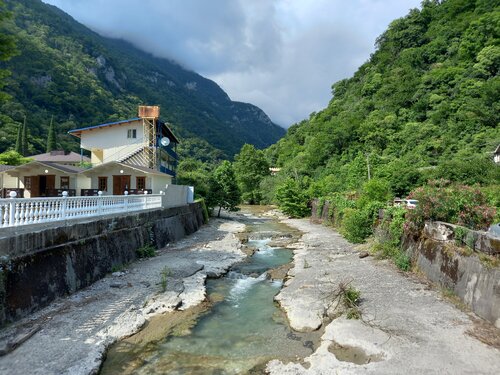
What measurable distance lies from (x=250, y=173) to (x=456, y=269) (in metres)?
63.8

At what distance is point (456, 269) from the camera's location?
11.6 metres

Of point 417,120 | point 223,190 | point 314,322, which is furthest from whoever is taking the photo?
point 417,120

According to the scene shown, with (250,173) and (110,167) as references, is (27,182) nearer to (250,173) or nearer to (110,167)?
(110,167)

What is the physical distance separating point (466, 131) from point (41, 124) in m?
76.6

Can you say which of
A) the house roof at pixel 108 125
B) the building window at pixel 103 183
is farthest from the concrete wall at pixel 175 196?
the house roof at pixel 108 125

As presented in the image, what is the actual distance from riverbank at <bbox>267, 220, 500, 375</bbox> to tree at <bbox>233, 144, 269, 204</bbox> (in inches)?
2234

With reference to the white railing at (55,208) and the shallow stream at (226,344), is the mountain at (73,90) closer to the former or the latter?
the white railing at (55,208)

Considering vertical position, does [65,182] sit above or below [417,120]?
below

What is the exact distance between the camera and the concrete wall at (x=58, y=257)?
29.5ft

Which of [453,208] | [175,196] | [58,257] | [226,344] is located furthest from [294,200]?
[226,344]

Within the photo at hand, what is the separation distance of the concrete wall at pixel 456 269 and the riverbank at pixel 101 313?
8.90 metres

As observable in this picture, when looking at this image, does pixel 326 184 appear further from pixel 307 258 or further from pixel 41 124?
pixel 41 124

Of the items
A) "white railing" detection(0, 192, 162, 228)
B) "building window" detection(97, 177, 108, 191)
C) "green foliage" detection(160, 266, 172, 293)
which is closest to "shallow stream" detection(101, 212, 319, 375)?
"green foliage" detection(160, 266, 172, 293)

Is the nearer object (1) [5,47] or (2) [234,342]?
(2) [234,342]
